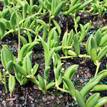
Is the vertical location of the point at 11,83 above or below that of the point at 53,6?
below

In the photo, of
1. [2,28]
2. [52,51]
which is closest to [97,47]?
[52,51]

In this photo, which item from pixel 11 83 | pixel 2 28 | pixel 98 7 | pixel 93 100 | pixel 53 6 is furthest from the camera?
pixel 98 7

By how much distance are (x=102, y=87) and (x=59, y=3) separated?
27.2 inches

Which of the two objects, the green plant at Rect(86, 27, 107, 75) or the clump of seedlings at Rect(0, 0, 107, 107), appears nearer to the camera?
the clump of seedlings at Rect(0, 0, 107, 107)

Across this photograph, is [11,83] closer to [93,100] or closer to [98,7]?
[93,100]

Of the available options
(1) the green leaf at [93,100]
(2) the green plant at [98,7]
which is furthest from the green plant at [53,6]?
(1) the green leaf at [93,100]

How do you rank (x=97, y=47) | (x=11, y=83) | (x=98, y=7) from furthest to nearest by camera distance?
(x=98, y=7) → (x=97, y=47) → (x=11, y=83)

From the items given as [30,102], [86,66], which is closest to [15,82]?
[30,102]

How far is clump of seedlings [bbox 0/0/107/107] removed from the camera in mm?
1498

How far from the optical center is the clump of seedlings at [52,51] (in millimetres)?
1498

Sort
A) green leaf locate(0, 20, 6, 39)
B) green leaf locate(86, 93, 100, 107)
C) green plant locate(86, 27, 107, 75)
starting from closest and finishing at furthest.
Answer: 1. green leaf locate(86, 93, 100, 107)
2. green plant locate(86, 27, 107, 75)
3. green leaf locate(0, 20, 6, 39)

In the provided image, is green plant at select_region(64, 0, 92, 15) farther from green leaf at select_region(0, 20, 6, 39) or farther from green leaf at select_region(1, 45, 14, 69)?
green leaf at select_region(1, 45, 14, 69)

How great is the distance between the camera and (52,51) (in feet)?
5.21

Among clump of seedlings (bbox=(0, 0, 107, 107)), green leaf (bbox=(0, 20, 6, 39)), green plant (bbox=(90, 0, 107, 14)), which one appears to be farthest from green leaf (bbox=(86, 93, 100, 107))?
green plant (bbox=(90, 0, 107, 14))
